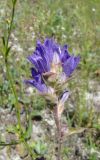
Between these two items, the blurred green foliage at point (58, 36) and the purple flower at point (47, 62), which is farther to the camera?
the blurred green foliage at point (58, 36)

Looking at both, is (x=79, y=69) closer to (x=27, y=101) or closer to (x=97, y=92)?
(x=97, y=92)

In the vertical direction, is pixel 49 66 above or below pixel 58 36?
above

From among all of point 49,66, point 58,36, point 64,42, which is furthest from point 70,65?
point 58,36

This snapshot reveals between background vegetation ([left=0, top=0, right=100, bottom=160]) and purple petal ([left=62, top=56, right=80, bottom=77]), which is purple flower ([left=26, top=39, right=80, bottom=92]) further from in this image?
background vegetation ([left=0, top=0, right=100, bottom=160])

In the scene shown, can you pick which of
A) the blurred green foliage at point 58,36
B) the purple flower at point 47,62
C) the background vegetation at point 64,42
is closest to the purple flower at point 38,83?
the purple flower at point 47,62

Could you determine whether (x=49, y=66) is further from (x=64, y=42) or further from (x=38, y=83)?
(x=64, y=42)

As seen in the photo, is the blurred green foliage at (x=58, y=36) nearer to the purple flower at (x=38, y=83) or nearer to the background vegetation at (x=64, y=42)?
the background vegetation at (x=64, y=42)

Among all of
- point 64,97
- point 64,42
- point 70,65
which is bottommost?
point 64,42

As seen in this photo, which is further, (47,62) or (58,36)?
(58,36)
